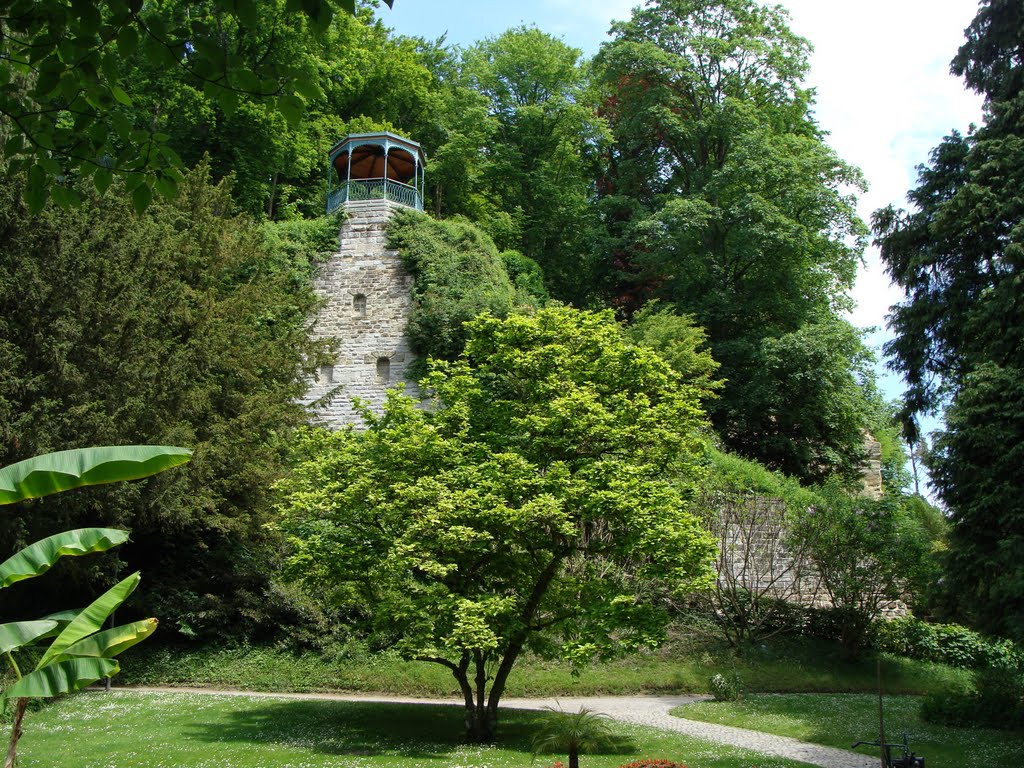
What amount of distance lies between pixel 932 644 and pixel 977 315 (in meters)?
9.97

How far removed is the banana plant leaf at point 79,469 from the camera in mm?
5883

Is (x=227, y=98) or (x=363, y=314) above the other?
(x=363, y=314)

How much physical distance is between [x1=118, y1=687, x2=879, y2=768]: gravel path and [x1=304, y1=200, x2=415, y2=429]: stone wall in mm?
11387

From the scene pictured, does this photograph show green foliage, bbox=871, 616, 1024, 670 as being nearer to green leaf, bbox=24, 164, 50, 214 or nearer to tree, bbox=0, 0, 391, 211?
tree, bbox=0, 0, 391, 211

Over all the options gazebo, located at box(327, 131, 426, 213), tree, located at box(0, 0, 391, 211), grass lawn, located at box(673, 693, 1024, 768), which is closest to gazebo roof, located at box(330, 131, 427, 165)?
gazebo, located at box(327, 131, 426, 213)

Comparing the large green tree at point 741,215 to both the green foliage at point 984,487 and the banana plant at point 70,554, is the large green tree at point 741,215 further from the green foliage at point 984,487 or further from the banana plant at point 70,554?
the banana plant at point 70,554

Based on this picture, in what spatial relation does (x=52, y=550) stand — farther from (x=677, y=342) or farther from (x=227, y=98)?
(x=677, y=342)

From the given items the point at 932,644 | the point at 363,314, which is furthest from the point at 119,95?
the point at 363,314

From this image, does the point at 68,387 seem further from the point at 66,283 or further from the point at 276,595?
the point at 276,595

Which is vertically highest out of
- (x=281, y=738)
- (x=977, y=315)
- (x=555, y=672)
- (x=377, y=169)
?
(x=377, y=169)

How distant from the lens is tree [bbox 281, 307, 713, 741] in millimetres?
12984

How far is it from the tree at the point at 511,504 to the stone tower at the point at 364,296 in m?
12.6

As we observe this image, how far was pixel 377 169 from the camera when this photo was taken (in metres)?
32.4

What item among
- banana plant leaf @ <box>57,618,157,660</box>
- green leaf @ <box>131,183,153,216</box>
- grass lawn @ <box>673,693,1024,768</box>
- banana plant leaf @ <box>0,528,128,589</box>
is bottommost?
grass lawn @ <box>673,693,1024,768</box>
